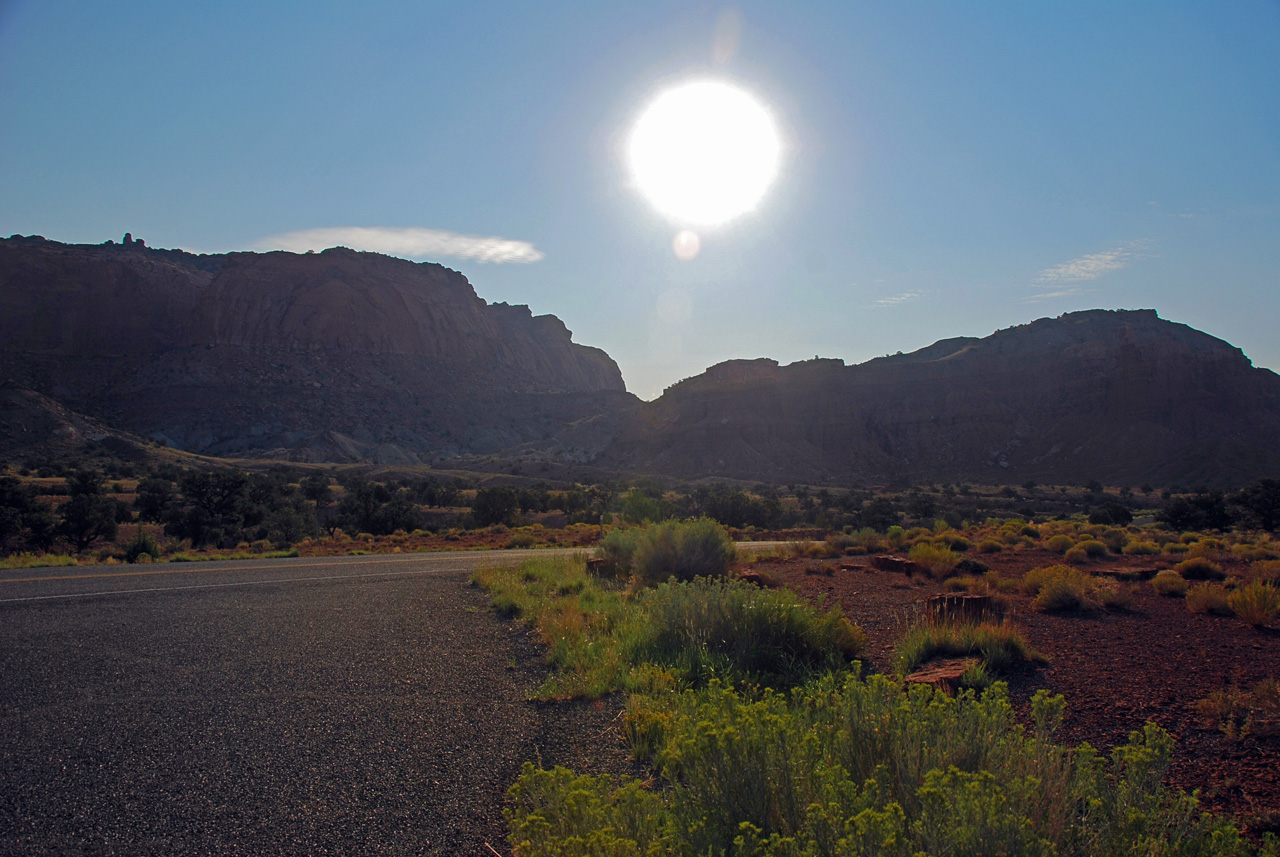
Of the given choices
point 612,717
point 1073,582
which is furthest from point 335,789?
point 1073,582

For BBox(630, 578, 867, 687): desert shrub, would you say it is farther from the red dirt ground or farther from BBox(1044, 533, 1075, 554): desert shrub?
BBox(1044, 533, 1075, 554): desert shrub

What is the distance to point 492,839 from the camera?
352 cm

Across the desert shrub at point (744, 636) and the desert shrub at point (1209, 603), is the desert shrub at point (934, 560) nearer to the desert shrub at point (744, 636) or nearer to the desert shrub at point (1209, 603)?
the desert shrub at point (1209, 603)

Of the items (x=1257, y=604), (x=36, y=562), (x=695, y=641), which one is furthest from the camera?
(x=36, y=562)

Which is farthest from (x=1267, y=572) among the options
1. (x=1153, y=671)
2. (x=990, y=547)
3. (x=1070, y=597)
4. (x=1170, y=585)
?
(x=990, y=547)

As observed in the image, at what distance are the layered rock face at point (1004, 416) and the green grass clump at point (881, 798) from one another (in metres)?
69.6

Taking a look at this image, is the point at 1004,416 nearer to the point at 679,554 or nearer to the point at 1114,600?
the point at 1114,600

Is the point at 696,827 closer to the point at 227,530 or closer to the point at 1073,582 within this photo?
the point at 1073,582

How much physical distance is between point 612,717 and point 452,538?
2272 cm

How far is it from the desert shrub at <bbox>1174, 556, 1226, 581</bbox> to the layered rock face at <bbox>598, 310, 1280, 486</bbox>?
5697 cm

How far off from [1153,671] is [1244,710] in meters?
1.31

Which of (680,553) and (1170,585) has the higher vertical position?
(680,553)

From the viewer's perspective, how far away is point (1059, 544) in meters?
19.5

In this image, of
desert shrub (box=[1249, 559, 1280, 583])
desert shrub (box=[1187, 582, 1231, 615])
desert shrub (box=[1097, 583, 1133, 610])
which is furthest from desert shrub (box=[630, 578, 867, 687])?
desert shrub (box=[1249, 559, 1280, 583])
